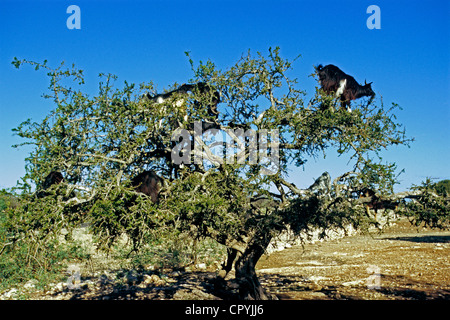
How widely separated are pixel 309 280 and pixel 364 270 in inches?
102

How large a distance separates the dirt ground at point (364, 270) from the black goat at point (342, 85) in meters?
3.32

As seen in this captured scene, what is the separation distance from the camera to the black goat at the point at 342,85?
7801 millimetres

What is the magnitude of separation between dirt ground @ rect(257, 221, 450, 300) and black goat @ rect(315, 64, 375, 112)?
332 centimetres

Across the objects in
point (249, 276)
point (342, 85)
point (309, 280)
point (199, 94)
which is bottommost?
point (309, 280)

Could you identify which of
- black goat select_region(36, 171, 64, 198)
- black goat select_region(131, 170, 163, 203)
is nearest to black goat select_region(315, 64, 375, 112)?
black goat select_region(131, 170, 163, 203)

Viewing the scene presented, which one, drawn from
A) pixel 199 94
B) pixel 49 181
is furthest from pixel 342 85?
pixel 49 181

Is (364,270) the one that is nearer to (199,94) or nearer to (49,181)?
(199,94)

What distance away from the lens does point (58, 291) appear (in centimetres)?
1164

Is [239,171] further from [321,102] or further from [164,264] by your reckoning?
[164,264]

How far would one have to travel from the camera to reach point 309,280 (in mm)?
12375

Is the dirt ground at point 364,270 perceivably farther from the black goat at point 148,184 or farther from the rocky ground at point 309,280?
the black goat at point 148,184

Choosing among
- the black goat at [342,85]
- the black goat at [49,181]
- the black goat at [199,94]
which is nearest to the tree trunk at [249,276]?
the black goat at [199,94]
